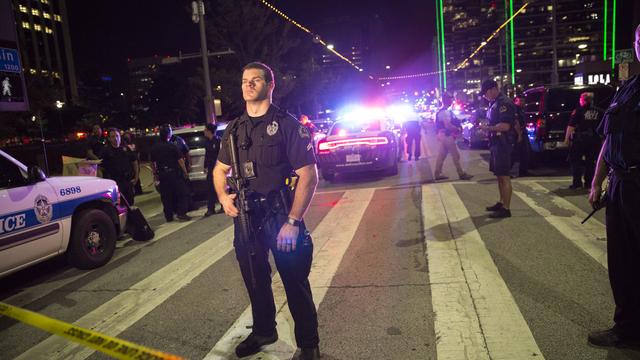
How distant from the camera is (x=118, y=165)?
26.4 feet

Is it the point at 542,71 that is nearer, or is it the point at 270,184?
the point at 270,184

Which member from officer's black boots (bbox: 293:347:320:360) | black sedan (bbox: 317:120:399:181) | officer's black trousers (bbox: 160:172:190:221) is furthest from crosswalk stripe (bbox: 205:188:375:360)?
officer's black trousers (bbox: 160:172:190:221)

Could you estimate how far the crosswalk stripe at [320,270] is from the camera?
3.39 metres

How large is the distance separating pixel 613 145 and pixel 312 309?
2.34m

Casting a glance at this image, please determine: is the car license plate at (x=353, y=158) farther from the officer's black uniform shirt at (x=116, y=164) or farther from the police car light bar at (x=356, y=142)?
the officer's black uniform shirt at (x=116, y=164)

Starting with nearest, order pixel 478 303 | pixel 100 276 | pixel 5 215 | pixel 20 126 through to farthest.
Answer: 1. pixel 478 303
2. pixel 5 215
3. pixel 100 276
4. pixel 20 126

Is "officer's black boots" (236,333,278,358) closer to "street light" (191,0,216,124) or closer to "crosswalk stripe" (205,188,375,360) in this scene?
"crosswalk stripe" (205,188,375,360)

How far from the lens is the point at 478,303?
3873mm

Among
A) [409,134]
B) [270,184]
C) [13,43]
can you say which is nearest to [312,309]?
[270,184]

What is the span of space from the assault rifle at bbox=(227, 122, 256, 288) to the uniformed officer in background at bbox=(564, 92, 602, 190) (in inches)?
291

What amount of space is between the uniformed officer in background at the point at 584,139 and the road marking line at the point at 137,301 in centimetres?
642

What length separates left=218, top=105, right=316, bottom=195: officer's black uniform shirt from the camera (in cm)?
298

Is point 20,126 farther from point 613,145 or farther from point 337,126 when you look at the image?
point 613,145

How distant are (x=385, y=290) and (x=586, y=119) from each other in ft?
20.5
